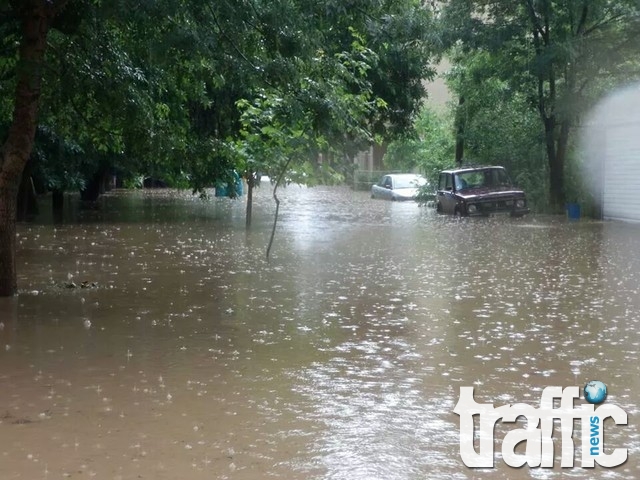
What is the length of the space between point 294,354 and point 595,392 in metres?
2.89

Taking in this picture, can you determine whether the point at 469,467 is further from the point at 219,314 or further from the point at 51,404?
the point at 219,314

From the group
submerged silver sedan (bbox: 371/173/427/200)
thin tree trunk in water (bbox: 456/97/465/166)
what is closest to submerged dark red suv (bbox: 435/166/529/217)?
thin tree trunk in water (bbox: 456/97/465/166)

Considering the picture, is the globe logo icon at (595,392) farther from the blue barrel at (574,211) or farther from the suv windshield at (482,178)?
the suv windshield at (482,178)

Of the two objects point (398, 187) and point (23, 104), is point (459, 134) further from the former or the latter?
point (23, 104)

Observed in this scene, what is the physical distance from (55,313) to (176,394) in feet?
14.1

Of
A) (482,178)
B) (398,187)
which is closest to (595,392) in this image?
(482,178)

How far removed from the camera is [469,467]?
5.99m

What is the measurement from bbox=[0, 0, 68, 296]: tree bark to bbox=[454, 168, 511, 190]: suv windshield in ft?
72.5

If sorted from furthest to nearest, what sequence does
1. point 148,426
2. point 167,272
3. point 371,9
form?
1. point 167,272
2. point 371,9
3. point 148,426

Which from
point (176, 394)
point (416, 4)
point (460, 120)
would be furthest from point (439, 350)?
point (460, 120)

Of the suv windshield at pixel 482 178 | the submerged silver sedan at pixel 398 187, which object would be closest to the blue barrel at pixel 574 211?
the suv windshield at pixel 482 178

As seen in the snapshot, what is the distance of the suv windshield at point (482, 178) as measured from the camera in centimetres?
3250

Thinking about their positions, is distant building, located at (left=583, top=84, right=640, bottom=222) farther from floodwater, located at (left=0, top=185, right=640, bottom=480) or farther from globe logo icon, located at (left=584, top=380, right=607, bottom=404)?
globe logo icon, located at (left=584, top=380, right=607, bottom=404)

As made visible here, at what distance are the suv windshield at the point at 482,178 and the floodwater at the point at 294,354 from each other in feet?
41.1
